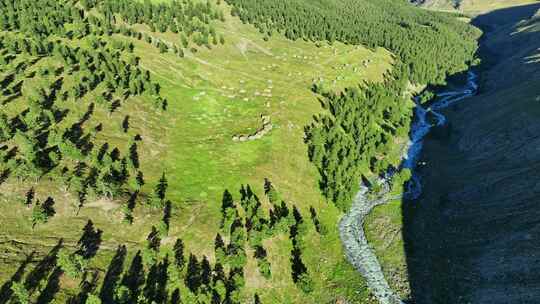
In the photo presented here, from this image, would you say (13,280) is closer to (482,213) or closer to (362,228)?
(362,228)

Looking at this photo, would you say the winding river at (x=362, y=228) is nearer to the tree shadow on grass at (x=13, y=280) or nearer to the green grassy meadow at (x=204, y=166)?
the green grassy meadow at (x=204, y=166)

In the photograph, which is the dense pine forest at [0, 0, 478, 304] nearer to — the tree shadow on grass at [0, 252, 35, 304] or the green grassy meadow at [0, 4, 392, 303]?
the tree shadow on grass at [0, 252, 35, 304]

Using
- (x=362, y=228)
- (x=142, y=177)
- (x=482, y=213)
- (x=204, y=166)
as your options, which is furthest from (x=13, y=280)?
(x=482, y=213)

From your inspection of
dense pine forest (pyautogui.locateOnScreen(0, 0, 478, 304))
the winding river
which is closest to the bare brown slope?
the winding river

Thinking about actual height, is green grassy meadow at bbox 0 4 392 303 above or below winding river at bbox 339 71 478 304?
above

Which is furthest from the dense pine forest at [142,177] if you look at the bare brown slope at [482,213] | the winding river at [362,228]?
the bare brown slope at [482,213]

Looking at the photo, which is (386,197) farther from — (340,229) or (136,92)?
(136,92)

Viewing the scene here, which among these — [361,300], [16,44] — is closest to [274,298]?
[361,300]

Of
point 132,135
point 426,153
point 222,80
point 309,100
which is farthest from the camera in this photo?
point 222,80
